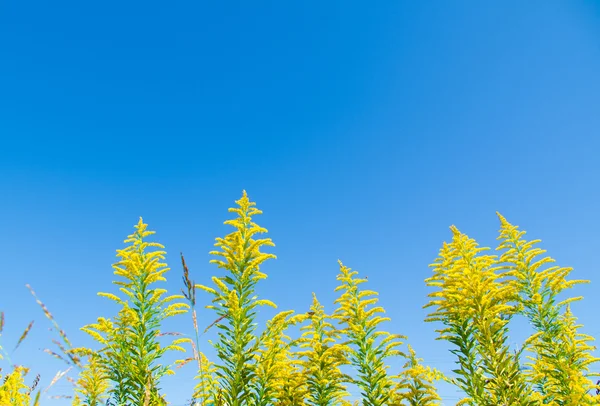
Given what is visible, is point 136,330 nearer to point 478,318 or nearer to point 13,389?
point 13,389

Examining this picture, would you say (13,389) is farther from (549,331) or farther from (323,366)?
(549,331)

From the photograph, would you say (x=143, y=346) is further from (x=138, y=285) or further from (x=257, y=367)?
(x=257, y=367)

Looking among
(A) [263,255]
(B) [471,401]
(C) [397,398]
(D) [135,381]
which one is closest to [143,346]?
(D) [135,381]

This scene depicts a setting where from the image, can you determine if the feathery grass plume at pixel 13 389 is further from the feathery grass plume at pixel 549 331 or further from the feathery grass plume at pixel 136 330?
the feathery grass plume at pixel 549 331

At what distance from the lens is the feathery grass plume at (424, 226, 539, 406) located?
9.87m

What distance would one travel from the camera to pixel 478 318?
10.8m

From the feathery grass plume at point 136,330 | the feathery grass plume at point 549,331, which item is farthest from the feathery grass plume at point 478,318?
the feathery grass plume at point 136,330

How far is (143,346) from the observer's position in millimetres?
10000

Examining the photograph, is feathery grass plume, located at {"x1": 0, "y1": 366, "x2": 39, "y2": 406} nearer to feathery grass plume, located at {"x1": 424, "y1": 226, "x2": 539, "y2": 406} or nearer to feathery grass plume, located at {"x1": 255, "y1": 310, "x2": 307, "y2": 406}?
feathery grass plume, located at {"x1": 255, "y1": 310, "x2": 307, "y2": 406}

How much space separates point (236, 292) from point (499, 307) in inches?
290

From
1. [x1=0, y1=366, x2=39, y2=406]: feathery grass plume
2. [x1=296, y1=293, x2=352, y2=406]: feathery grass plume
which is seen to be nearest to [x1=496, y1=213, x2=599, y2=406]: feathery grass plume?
[x1=296, y1=293, x2=352, y2=406]: feathery grass plume

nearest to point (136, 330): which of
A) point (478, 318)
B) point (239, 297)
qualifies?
point (239, 297)

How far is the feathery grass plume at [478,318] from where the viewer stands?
9867mm

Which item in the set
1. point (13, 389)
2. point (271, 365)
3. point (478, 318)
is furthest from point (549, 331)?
point (13, 389)
